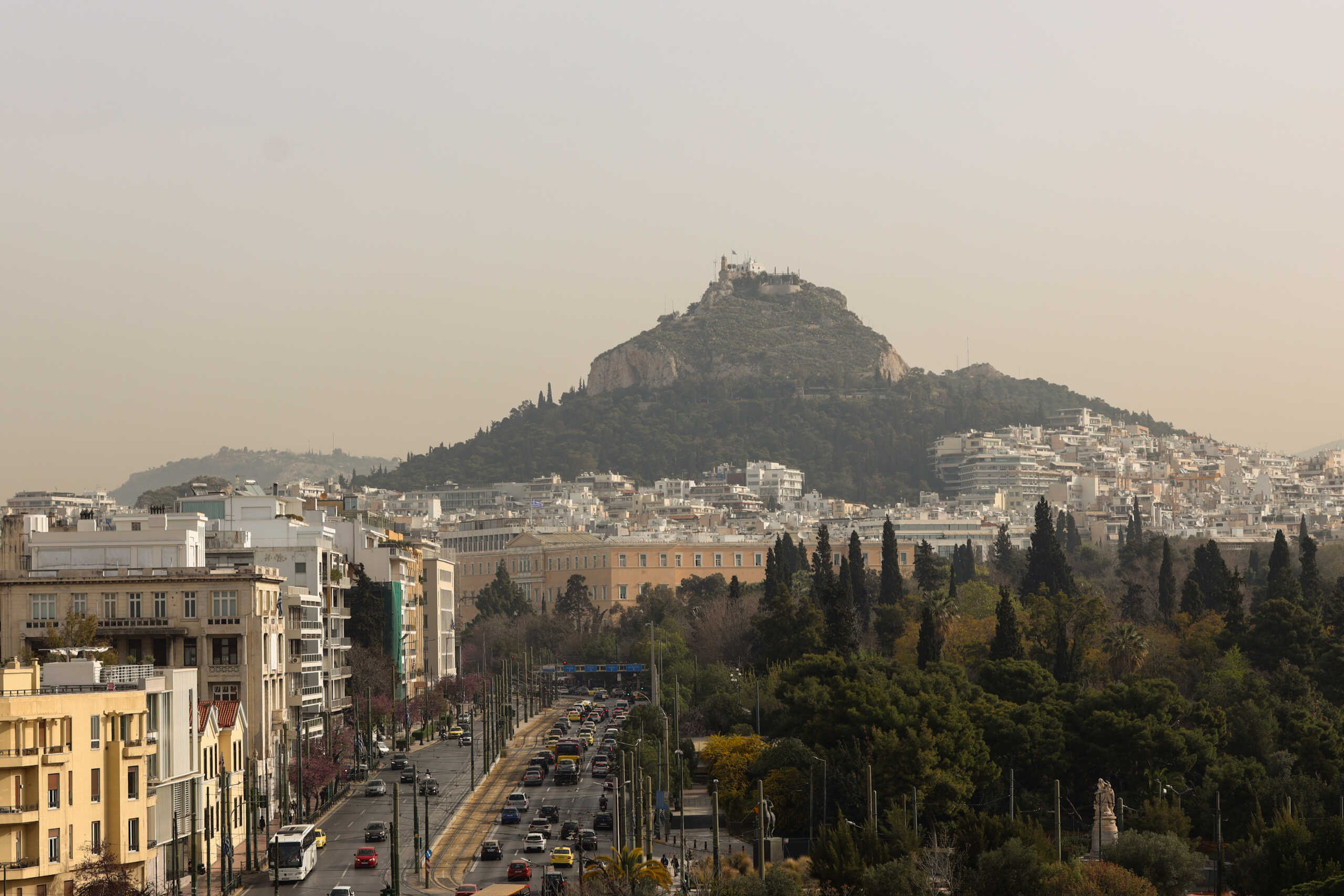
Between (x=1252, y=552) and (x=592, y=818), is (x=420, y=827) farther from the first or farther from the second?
(x=1252, y=552)

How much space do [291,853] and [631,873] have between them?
1537cm

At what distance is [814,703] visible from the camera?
93.9 m

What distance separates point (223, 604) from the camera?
3824 inches

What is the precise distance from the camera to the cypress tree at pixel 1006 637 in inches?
4195

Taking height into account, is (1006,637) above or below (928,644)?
above

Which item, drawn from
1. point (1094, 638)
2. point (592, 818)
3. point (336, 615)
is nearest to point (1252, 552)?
point (1094, 638)

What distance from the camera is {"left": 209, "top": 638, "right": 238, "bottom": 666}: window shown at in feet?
318

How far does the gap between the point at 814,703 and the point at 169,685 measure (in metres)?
30.3

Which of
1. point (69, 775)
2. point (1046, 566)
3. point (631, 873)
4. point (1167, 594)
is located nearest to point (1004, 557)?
point (1046, 566)

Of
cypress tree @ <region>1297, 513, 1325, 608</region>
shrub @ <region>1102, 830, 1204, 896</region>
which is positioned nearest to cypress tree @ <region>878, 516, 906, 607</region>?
cypress tree @ <region>1297, 513, 1325, 608</region>

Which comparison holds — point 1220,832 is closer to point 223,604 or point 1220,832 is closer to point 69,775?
point 69,775

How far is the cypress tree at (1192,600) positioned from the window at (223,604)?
60612mm

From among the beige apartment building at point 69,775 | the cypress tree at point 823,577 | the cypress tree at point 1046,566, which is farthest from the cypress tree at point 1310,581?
the beige apartment building at point 69,775

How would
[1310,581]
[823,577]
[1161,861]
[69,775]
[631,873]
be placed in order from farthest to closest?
1. [823,577]
2. [1310,581]
3. [1161,861]
4. [69,775]
5. [631,873]
